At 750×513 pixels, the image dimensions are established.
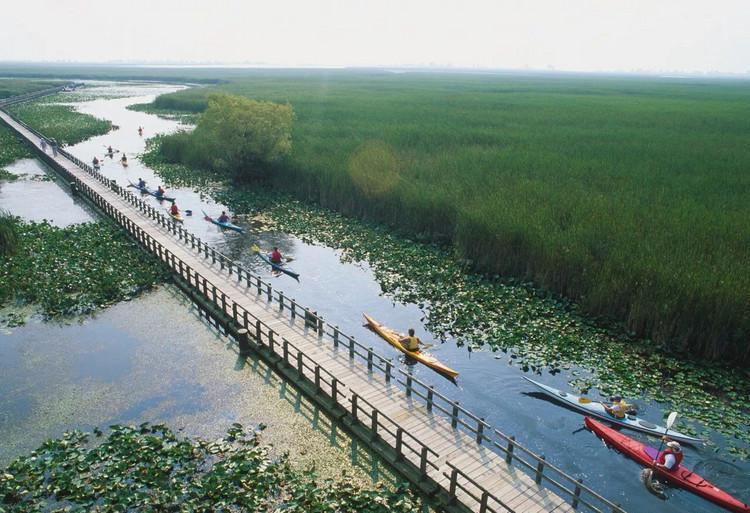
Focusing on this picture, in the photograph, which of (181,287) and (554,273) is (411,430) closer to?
(554,273)

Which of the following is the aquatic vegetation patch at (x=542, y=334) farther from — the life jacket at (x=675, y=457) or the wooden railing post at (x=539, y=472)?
the wooden railing post at (x=539, y=472)

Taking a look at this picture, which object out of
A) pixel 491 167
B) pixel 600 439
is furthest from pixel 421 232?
pixel 600 439

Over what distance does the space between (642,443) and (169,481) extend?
14.2 m

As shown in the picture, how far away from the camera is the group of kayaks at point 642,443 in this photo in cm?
1357

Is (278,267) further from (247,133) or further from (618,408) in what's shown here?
(247,133)

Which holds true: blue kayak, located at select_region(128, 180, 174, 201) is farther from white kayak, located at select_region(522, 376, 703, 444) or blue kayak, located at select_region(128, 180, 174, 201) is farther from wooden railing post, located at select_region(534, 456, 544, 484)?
wooden railing post, located at select_region(534, 456, 544, 484)

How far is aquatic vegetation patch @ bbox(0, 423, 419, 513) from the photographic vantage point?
1279cm

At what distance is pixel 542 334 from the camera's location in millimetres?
21812

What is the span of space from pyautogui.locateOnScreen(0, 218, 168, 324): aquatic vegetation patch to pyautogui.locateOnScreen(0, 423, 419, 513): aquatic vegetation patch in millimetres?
10687

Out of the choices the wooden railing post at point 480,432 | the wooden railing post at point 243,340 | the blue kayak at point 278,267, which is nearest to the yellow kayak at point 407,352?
the wooden railing post at point 480,432

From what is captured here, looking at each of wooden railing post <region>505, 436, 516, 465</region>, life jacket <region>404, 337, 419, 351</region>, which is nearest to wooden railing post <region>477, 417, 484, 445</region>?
wooden railing post <region>505, 436, 516, 465</region>

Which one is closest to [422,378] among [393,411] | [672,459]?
[393,411]

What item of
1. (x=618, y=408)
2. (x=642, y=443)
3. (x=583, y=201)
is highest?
(x=583, y=201)

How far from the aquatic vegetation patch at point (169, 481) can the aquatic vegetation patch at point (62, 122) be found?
63.6 metres
